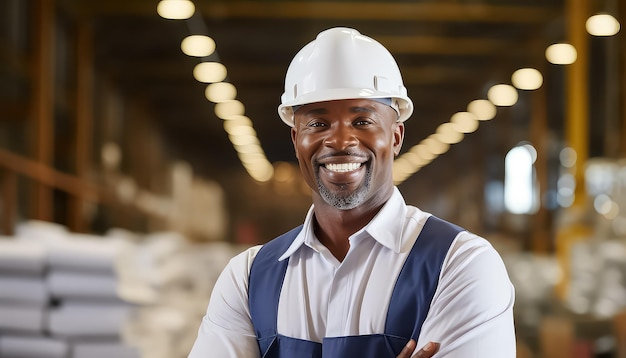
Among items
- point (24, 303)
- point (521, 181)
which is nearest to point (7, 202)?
point (24, 303)

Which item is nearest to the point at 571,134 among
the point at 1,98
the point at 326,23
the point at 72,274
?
the point at 326,23

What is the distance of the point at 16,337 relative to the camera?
3.93 metres

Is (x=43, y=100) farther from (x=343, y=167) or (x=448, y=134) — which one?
(x=343, y=167)

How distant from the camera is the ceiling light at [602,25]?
27.3 feet

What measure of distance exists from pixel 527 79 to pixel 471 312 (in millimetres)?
7627

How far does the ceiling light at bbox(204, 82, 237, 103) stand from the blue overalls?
6895 millimetres

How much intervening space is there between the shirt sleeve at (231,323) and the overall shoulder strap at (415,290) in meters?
0.35

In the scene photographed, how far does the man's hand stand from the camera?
5.98ft

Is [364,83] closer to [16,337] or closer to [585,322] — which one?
[16,337]

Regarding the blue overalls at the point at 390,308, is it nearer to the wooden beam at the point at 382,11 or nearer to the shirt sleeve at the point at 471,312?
the shirt sleeve at the point at 471,312

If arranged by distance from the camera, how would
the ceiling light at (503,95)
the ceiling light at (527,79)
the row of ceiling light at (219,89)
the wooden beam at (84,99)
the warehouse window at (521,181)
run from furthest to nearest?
the wooden beam at (84,99) < the warehouse window at (521,181) < the ceiling light at (527,79) < the ceiling light at (503,95) < the row of ceiling light at (219,89)

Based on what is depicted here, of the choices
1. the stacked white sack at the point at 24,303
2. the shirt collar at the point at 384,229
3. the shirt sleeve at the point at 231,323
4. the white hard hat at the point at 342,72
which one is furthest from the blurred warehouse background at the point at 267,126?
the white hard hat at the point at 342,72

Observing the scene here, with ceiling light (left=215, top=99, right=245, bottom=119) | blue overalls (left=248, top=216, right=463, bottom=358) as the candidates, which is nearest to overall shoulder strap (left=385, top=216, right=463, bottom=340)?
blue overalls (left=248, top=216, right=463, bottom=358)

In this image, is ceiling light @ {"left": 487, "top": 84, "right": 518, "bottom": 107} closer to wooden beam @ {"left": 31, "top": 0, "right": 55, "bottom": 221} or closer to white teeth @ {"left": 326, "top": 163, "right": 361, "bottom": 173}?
wooden beam @ {"left": 31, "top": 0, "right": 55, "bottom": 221}
